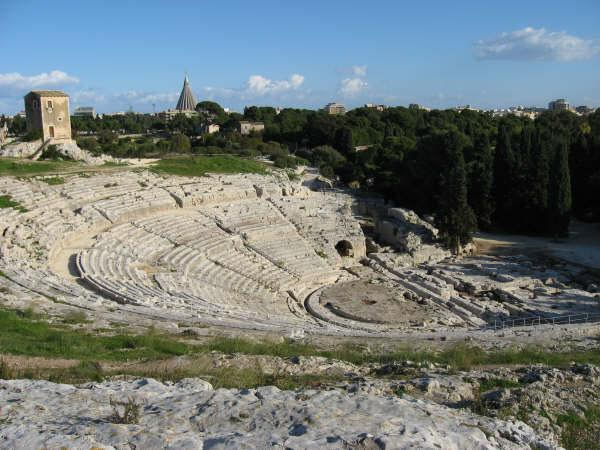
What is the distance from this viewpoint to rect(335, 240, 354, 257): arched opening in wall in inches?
1064

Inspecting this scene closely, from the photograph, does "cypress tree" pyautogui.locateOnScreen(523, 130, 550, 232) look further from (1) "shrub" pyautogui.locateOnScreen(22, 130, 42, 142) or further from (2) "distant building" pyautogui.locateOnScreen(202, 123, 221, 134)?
(2) "distant building" pyautogui.locateOnScreen(202, 123, 221, 134)

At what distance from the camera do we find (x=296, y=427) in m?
5.64

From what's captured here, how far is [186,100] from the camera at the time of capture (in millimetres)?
107188

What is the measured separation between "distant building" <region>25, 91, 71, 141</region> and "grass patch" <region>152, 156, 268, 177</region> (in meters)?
8.38

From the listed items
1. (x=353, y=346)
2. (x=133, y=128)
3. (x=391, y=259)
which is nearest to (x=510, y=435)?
(x=353, y=346)

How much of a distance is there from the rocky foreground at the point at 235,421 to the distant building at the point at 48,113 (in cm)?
3333

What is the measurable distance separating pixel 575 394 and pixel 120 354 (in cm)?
689

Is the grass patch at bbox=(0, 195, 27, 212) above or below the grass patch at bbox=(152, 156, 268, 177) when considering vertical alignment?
below

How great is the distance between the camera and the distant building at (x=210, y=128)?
69500 millimetres

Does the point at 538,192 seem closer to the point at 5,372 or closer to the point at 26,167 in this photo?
the point at 26,167

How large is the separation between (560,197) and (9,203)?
25.8 meters

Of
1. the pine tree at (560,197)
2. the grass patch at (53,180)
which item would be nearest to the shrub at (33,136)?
the grass patch at (53,180)

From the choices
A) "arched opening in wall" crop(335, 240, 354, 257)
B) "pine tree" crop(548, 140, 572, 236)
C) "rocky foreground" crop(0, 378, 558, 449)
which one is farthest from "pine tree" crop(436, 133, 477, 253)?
"rocky foreground" crop(0, 378, 558, 449)

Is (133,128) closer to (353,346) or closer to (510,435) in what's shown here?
(353,346)
